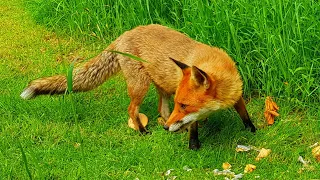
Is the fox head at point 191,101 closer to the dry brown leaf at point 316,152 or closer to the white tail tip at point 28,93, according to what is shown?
the dry brown leaf at point 316,152

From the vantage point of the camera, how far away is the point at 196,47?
5.18 meters

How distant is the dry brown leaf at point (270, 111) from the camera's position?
205 inches

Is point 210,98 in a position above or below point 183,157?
above

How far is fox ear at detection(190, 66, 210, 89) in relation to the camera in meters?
4.39

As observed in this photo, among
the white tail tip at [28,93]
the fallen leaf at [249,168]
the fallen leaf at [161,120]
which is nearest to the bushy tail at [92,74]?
the white tail tip at [28,93]

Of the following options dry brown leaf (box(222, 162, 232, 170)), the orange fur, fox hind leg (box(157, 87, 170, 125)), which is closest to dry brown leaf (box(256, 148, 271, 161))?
dry brown leaf (box(222, 162, 232, 170))

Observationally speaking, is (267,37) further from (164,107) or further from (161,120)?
(161,120)

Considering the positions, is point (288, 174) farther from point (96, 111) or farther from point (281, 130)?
point (96, 111)

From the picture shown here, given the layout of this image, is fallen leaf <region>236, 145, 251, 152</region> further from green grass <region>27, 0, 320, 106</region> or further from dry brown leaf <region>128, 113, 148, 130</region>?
dry brown leaf <region>128, 113, 148, 130</region>

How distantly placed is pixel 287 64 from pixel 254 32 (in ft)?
1.61

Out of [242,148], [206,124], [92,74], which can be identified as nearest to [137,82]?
[92,74]

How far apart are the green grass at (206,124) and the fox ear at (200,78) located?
72 cm

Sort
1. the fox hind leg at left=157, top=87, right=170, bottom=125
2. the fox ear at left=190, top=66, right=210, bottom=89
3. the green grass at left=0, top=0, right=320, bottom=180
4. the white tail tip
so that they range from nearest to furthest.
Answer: the fox ear at left=190, top=66, right=210, bottom=89 → the green grass at left=0, top=0, right=320, bottom=180 → the white tail tip → the fox hind leg at left=157, top=87, right=170, bottom=125

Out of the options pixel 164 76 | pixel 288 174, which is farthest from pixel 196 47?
pixel 288 174
